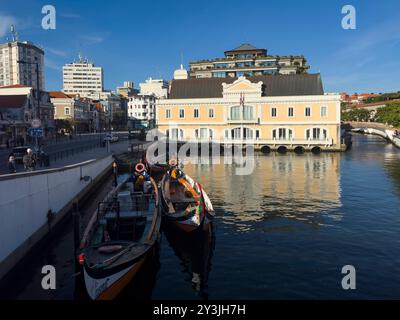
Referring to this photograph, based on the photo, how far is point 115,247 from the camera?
16.9 metres

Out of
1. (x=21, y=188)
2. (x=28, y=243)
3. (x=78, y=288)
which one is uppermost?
(x=21, y=188)

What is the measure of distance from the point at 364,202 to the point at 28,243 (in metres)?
26.6

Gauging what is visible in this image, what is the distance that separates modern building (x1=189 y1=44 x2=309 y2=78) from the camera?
355ft

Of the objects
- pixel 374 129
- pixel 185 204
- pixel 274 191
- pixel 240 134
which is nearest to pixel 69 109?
pixel 240 134

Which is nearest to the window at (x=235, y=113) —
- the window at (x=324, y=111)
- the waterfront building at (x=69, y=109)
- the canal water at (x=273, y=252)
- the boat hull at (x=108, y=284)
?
the window at (x=324, y=111)

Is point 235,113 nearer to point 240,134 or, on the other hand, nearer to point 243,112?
point 243,112

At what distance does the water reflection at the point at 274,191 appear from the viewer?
28609mm

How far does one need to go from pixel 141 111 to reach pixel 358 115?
9604cm

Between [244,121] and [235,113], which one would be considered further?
[235,113]

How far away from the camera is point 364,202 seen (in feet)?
107

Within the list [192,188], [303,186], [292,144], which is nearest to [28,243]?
[192,188]

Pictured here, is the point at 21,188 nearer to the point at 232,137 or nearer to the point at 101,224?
the point at 101,224

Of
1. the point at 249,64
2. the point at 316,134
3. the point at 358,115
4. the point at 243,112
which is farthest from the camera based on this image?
the point at 358,115

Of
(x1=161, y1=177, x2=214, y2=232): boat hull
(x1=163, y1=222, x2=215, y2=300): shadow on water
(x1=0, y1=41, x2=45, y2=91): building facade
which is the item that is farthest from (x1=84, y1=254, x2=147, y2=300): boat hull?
(x1=0, y1=41, x2=45, y2=91): building facade
